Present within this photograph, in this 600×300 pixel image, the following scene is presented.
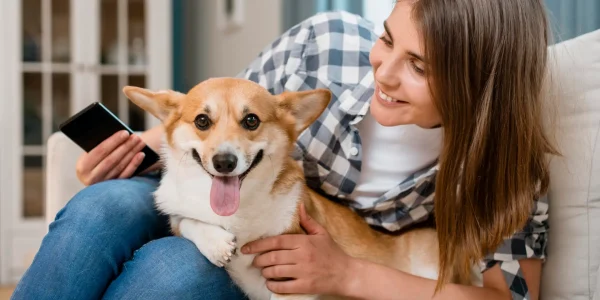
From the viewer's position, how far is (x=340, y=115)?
1.49 m

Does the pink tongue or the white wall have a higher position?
the white wall

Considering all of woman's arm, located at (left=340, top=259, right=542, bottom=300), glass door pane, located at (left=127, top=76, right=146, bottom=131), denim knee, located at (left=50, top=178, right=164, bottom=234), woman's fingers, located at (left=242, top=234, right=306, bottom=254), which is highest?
denim knee, located at (left=50, top=178, right=164, bottom=234)

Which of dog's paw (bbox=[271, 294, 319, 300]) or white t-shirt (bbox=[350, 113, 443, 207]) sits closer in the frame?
dog's paw (bbox=[271, 294, 319, 300])

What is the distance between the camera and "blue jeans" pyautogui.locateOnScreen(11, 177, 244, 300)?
1218 millimetres

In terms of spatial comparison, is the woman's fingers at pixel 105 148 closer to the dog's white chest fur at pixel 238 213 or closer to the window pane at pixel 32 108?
the dog's white chest fur at pixel 238 213

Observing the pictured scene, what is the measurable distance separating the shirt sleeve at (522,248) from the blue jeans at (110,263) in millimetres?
543

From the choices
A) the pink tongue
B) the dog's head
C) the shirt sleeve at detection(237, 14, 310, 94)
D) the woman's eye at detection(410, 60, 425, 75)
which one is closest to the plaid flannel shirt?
the shirt sleeve at detection(237, 14, 310, 94)

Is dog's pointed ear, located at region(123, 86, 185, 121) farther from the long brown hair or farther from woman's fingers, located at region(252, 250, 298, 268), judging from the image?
the long brown hair

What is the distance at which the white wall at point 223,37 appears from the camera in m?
3.33

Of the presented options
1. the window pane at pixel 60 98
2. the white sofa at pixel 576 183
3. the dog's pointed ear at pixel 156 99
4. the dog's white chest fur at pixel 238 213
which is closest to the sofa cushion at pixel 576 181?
the white sofa at pixel 576 183

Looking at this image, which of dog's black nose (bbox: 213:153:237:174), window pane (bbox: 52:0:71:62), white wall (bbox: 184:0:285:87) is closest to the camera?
dog's black nose (bbox: 213:153:237:174)

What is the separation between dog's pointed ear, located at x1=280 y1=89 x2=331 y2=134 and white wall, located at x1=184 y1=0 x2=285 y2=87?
71.4 inches

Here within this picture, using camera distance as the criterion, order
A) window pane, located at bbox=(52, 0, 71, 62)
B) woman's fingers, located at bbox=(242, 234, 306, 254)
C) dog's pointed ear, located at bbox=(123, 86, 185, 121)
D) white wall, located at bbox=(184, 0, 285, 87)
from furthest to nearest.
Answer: window pane, located at bbox=(52, 0, 71, 62)
white wall, located at bbox=(184, 0, 285, 87)
dog's pointed ear, located at bbox=(123, 86, 185, 121)
woman's fingers, located at bbox=(242, 234, 306, 254)

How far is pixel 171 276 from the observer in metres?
1.22
